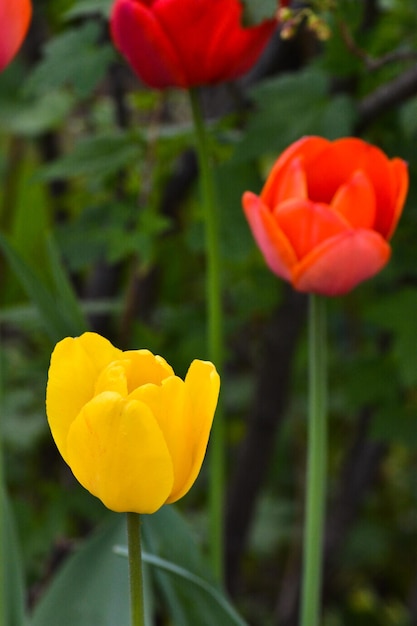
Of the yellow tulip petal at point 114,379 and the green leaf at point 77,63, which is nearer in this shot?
the yellow tulip petal at point 114,379

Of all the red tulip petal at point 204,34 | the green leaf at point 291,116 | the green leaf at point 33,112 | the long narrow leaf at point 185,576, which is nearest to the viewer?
the long narrow leaf at point 185,576

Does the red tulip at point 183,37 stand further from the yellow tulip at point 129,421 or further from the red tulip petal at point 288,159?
the yellow tulip at point 129,421

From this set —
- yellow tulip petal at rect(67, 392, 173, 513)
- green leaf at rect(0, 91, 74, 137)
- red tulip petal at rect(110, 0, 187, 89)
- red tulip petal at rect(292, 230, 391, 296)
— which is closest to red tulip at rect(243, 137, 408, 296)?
red tulip petal at rect(292, 230, 391, 296)

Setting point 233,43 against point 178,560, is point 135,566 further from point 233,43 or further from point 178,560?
Answer: point 233,43

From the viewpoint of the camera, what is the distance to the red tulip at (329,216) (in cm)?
52

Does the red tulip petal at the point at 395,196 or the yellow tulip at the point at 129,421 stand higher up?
the yellow tulip at the point at 129,421

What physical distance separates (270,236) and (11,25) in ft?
0.57

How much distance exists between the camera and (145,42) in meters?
0.60

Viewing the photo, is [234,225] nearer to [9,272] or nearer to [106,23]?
[106,23]

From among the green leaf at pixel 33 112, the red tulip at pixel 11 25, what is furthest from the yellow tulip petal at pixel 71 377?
the green leaf at pixel 33 112

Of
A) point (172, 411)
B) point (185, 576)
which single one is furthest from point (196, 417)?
point (185, 576)

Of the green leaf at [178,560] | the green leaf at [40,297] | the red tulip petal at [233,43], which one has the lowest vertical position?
the green leaf at [178,560]

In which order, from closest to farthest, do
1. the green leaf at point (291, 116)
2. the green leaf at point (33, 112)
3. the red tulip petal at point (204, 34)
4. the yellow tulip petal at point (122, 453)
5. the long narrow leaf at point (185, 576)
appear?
the yellow tulip petal at point (122, 453) → the long narrow leaf at point (185, 576) → the red tulip petal at point (204, 34) → the green leaf at point (291, 116) → the green leaf at point (33, 112)

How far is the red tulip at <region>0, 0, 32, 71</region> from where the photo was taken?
547 millimetres
